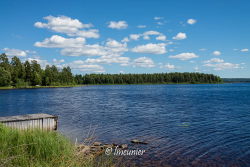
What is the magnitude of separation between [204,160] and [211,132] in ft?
30.0

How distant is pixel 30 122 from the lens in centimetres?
1909

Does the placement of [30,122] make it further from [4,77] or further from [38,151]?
[4,77]

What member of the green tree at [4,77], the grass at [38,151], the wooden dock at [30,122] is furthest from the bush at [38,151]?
the green tree at [4,77]

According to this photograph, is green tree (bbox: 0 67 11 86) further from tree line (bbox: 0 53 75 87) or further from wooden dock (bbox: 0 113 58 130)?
wooden dock (bbox: 0 113 58 130)

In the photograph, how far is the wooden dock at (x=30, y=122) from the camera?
59.4 feet

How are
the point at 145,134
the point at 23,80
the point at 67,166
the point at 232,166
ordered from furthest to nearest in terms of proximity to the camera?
the point at 23,80 < the point at 145,134 < the point at 232,166 < the point at 67,166

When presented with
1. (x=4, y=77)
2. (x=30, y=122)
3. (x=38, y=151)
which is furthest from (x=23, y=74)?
(x=38, y=151)

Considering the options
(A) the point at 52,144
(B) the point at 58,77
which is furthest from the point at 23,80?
(A) the point at 52,144

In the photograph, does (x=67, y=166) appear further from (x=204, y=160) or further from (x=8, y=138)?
(x=204, y=160)

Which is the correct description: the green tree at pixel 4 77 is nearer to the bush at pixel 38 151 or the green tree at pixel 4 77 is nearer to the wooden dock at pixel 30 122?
the wooden dock at pixel 30 122

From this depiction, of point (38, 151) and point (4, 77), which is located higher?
point (4, 77)

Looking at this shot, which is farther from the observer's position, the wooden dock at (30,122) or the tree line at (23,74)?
the tree line at (23,74)

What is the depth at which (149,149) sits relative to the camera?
17.5m

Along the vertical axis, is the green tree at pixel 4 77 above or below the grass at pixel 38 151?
above
